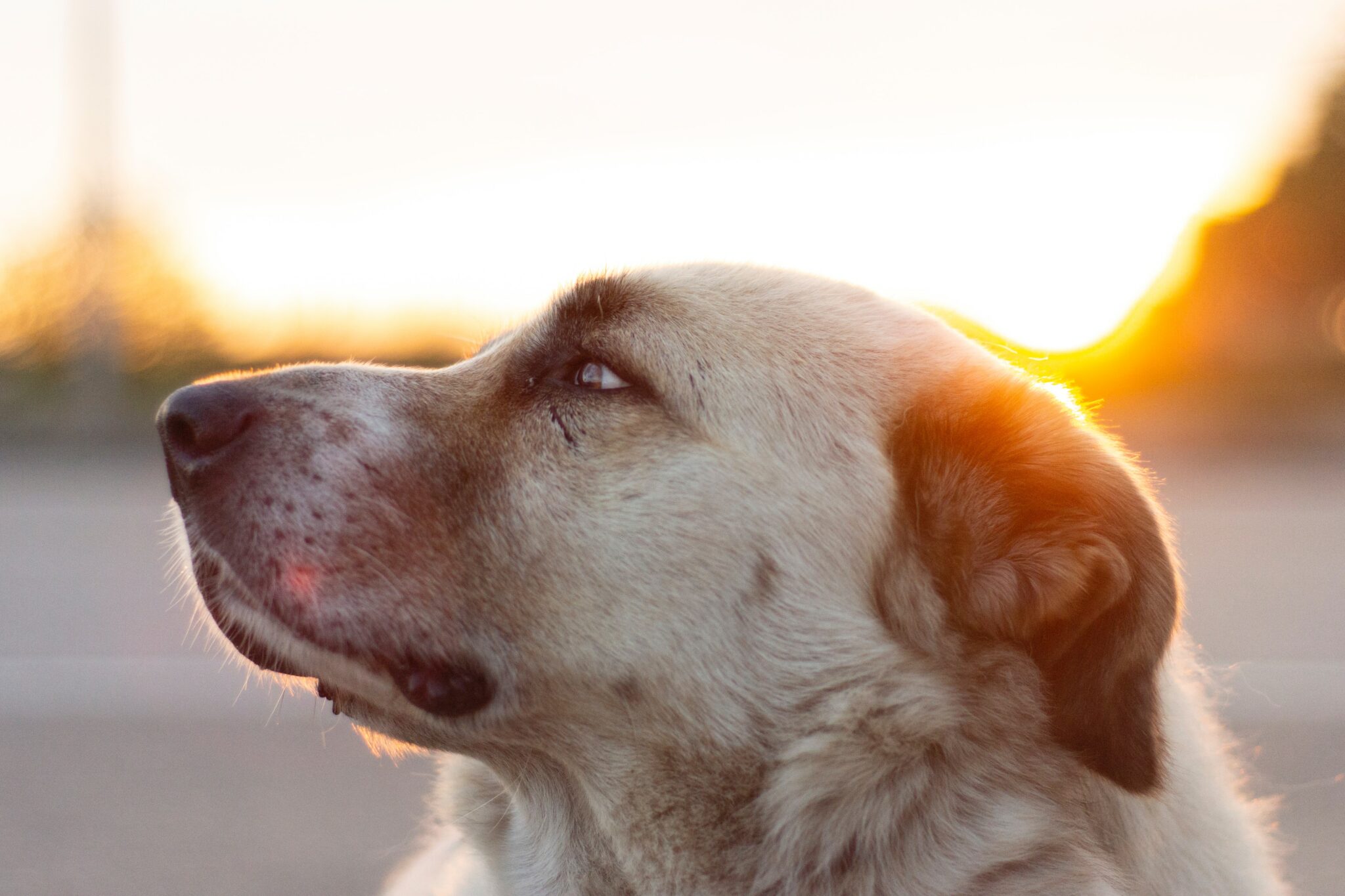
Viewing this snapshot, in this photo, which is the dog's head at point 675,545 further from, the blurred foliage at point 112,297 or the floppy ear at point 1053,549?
the blurred foliage at point 112,297

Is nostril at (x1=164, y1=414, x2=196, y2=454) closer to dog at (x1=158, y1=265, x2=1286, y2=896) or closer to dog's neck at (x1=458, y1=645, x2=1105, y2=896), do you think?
dog at (x1=158, y1=265, x2=1286, y2=896)

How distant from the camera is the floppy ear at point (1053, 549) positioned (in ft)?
6.68

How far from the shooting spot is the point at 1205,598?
8.06 m

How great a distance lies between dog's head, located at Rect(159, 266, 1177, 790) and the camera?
7.13 ft

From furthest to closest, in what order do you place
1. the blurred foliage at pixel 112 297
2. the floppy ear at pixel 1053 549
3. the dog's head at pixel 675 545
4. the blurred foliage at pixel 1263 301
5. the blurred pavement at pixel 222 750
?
the blurred foliage at pixel 1263 301 < the blurred foliage at pixel 112 297 < the blurred pavement at pixel 222 750 < the dog's head at pixel 675 545 < the floppy ear at pixel 1053 549

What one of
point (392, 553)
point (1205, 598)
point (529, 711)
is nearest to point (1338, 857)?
point (529, 711)

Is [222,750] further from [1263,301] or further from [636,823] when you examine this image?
[1263,301]

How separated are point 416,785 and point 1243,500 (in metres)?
10.6

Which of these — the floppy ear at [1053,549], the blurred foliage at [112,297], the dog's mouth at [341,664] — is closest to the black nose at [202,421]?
the dog's mouth at [341,664]

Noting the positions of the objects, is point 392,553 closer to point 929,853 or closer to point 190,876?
point 929,853

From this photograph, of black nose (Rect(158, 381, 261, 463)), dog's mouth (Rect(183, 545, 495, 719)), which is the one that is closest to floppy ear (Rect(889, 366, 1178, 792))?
dog's mouth (Rect(183, 545, 495, 719))

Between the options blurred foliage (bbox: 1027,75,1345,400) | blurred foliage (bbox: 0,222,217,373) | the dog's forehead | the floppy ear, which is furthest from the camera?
blurred foliage (bbox: 1027,75,1345,400)

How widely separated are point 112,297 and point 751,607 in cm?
1683

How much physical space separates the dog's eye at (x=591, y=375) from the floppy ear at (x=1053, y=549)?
0.58m
